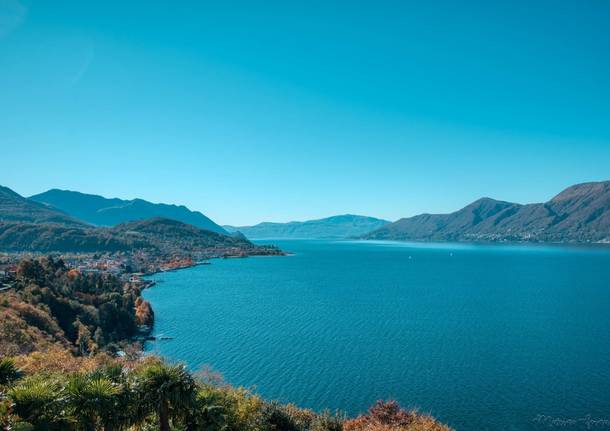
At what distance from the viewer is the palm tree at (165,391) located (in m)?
17.3

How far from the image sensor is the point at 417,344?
205 feet

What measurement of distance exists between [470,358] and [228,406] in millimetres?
43634

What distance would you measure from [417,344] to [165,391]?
Answer: 170ft

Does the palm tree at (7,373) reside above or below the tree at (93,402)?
above

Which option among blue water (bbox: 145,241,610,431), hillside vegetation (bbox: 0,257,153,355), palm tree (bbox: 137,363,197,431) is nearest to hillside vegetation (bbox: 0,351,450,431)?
palm tree (bbox: 137,363,197,431)

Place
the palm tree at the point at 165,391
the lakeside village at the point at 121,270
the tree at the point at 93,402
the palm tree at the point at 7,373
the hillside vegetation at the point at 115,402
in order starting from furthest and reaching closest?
the lakeside village at the point at 121,270
the palm tree at the point at 165,391
the palm tree at the point at 7,373
the tree at the point at 93,402
the hillside vegetation at the point at 115,402

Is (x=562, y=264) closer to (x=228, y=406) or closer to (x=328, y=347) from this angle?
(x=328, y=347)

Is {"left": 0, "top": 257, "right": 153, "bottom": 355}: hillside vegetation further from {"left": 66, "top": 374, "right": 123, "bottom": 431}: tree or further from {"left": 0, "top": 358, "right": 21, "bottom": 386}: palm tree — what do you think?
{"left": 66, "top": 374, "right": 123, "bottom": 431}: tree

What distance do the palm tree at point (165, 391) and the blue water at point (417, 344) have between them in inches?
1058

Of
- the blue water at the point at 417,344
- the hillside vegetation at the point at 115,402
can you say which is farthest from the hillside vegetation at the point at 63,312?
the hillside vegetation at the point at 115,402

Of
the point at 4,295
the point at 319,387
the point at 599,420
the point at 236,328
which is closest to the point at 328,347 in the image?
the point at 319,387

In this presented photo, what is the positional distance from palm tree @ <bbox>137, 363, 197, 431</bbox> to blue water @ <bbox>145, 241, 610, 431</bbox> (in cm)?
2687

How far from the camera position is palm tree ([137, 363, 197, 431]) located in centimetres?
1734

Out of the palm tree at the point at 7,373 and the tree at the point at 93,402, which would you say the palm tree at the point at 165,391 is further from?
the palm tree at the point at 7,373
